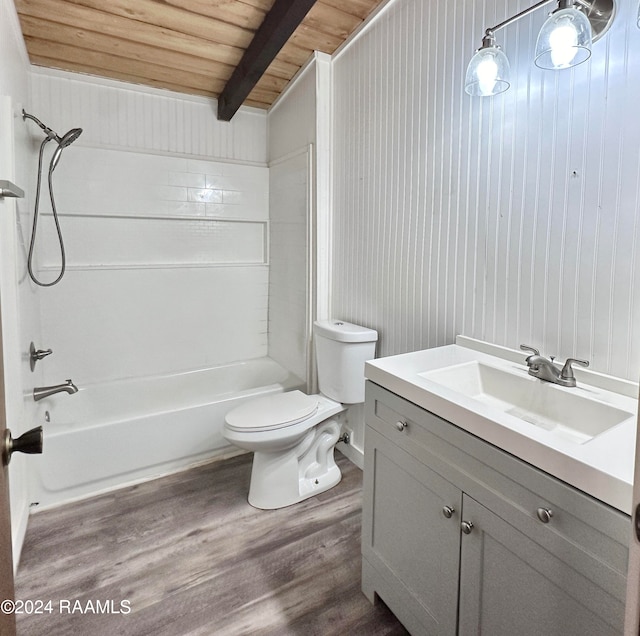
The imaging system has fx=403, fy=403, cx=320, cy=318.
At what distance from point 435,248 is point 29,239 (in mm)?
2157

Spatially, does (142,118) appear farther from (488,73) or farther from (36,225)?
(488,73)

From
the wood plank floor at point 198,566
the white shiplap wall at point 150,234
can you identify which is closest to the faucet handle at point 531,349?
the wood plank floor at point 198,566

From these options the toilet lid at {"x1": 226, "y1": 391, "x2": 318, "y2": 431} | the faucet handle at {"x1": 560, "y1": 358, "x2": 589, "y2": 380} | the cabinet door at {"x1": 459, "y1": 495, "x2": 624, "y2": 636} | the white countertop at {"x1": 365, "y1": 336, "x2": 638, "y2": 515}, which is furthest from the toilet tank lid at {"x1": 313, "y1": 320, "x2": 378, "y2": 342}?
the cabinet door at {"x1": 459, "y1": 495, "x2": 624, "y2": 636}

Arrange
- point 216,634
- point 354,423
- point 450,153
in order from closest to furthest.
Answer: point 216,634
point 450,153
point 354,423

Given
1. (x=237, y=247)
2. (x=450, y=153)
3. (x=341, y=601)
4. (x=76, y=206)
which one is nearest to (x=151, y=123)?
(x=76, y=206)

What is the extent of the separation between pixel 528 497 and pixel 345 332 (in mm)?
1316

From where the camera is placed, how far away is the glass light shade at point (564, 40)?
107 cm

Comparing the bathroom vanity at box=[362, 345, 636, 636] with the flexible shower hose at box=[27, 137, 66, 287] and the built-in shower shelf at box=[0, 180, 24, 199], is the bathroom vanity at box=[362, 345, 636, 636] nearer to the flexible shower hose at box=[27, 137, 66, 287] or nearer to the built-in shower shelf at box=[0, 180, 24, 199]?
the built-in shower shelf at box=[0, 180, 24, 199]

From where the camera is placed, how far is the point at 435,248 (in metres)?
1.78

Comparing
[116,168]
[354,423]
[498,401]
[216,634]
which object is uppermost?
[116,168]

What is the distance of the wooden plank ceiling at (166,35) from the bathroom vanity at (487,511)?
6.11 feet

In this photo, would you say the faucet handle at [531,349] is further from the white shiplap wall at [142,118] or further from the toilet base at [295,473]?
the white shiplap wall at [142,118]

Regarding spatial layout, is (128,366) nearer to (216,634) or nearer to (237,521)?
(237,521)

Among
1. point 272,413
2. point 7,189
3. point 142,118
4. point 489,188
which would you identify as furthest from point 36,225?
point 489,188
